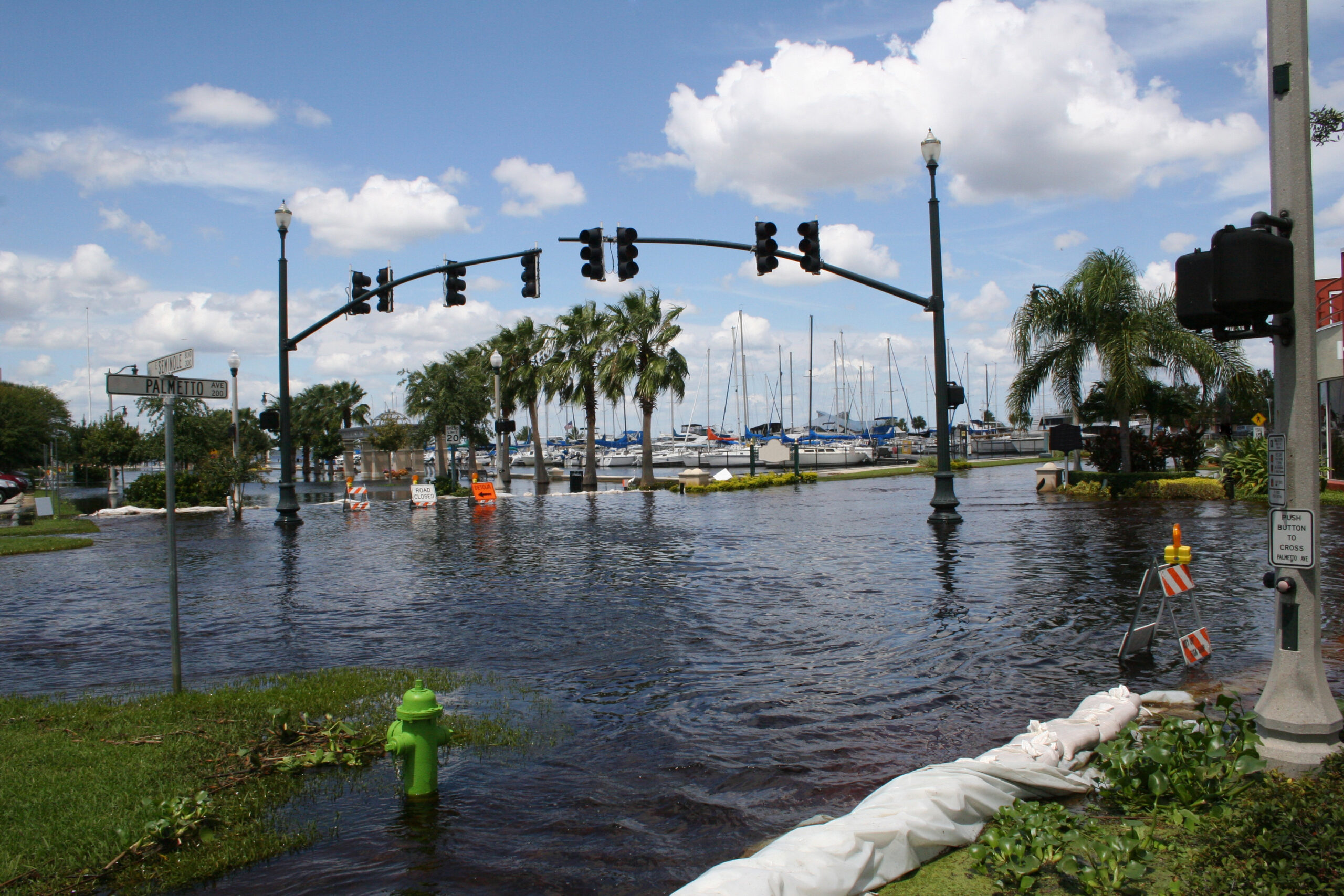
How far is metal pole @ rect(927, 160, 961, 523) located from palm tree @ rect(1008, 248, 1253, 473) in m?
8.14

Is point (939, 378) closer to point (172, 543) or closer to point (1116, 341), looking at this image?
point (1116, 341)

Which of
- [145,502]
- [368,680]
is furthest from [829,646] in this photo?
[145,502]

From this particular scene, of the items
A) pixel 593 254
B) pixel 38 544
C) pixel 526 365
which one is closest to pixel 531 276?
pixel 593 254

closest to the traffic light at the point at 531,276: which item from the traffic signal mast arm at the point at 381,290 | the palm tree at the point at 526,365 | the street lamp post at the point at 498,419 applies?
the traffic signal mast arm at the point at 381,290

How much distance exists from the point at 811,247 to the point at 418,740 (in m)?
15.9

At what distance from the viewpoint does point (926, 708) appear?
7.30m

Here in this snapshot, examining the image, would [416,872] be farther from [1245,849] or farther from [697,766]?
[1245,849]

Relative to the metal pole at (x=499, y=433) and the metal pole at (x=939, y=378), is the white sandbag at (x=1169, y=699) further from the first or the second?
the metal pole at (x=499, y=433)

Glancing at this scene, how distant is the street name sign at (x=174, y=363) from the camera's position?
7.44 meters

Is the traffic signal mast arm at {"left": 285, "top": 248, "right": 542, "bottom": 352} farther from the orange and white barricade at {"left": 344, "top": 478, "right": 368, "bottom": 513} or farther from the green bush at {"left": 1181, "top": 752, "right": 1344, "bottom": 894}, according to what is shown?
the green bush at {"left": 1181, "top": 752, "right": 1344, "bottom": 894}

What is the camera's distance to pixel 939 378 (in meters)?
21.4

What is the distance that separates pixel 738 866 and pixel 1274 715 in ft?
11.1

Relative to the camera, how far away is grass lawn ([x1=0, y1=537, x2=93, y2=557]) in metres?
19.8

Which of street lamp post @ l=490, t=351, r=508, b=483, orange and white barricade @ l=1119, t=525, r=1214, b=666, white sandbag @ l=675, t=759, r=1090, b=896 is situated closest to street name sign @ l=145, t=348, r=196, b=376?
white sandbag @ l=675, t=759, r=1090, b=896
